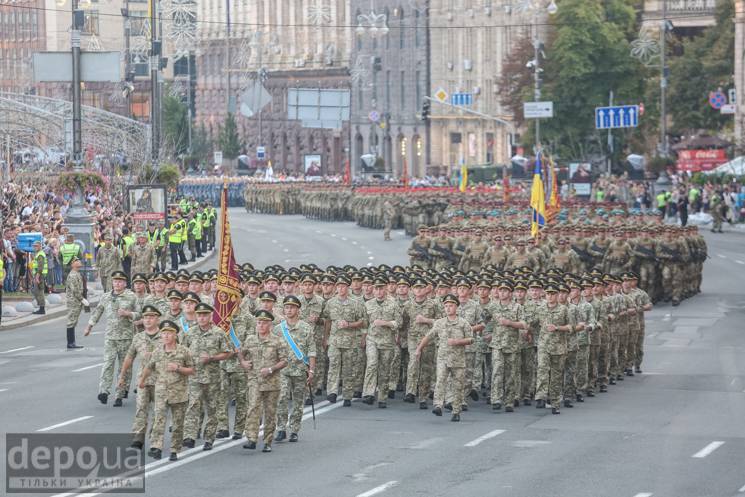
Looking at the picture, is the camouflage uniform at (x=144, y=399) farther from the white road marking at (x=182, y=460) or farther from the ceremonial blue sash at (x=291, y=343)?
the ceremonial blue sash at (x=291, y=343)

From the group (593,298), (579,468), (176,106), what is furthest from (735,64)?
(579,468)

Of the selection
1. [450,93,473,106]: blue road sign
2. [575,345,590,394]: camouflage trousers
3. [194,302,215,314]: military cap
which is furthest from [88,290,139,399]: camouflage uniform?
[450,93,473,106]: blue road sign

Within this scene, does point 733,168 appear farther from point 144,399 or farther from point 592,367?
point 144,399

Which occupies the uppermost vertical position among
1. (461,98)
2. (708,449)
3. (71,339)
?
(461,98)

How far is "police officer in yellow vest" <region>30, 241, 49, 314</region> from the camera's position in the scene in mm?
34031

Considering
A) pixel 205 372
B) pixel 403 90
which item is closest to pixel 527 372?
pixel 205 372

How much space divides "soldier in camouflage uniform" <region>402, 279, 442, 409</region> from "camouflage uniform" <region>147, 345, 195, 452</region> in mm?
4689

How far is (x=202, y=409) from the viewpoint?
18.9 meters

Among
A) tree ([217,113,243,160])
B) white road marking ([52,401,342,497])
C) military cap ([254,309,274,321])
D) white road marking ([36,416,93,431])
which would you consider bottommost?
white road marking ([52,401,342,497])

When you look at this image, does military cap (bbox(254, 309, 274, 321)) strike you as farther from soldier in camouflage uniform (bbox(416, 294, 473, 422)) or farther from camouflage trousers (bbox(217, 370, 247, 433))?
soldier in camouflage uniform (bbox(416, 294, 473, 422))

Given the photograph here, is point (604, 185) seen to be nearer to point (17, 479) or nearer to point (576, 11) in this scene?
point (576, 11)

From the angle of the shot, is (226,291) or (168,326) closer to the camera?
(168,326)

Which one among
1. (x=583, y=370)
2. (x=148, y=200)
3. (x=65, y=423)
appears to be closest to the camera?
(x=65, y=423)

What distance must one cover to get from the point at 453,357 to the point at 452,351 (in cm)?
7
